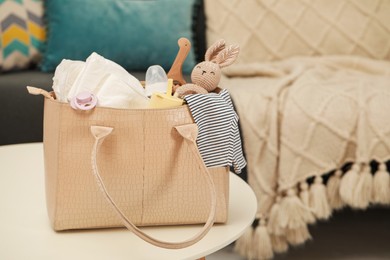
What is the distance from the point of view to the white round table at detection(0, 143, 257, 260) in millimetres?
688

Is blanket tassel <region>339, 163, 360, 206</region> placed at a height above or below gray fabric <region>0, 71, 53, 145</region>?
below

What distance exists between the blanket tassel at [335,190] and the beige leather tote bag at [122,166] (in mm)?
808

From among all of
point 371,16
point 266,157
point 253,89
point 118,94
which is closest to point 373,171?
point 266,157

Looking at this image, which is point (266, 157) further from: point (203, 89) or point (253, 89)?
point (203, 89)

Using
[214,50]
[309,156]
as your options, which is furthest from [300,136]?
[214,50]

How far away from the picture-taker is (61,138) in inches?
28.1

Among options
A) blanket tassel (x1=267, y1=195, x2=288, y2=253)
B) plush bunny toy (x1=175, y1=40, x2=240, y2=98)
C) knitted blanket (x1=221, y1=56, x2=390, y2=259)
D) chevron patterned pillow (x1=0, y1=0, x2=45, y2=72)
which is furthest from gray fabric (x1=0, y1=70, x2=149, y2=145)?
plush bunny toy (x1=175, y1=40, x2=240, y2=98)

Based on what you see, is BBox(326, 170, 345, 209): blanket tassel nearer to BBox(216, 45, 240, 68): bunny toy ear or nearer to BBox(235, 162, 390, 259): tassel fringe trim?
BBox(235, 162, 390, 259): tassel fringe trim

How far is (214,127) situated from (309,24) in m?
1.42

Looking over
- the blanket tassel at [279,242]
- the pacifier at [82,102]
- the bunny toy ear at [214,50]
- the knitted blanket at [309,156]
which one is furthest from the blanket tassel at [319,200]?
the pacifier at [82,102]

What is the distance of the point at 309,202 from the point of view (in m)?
1.48

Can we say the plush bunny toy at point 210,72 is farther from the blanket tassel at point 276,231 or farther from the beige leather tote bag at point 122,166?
the blanket tassel at point 276,231

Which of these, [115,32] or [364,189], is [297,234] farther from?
[115,32]

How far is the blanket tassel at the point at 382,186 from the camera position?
4.75 ft
